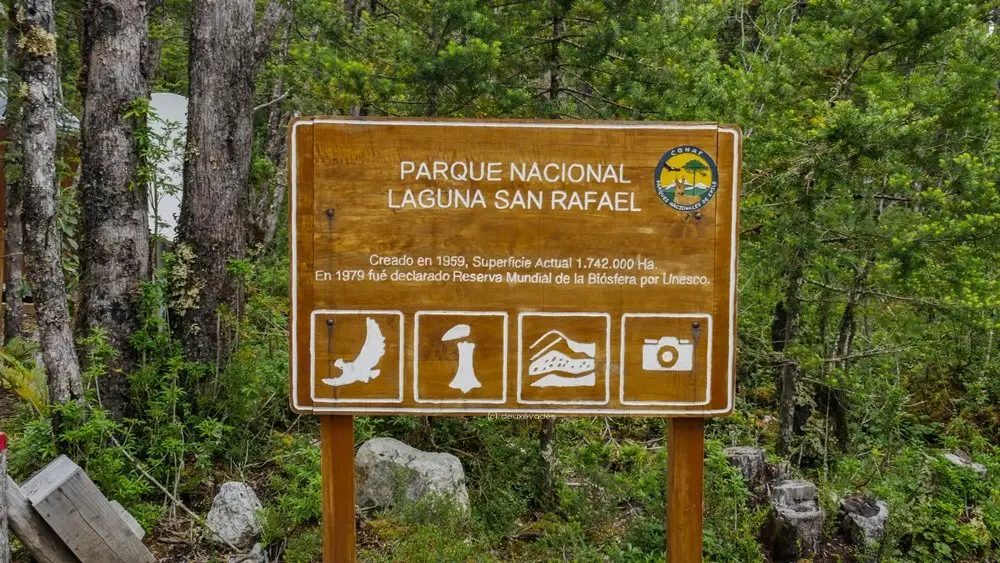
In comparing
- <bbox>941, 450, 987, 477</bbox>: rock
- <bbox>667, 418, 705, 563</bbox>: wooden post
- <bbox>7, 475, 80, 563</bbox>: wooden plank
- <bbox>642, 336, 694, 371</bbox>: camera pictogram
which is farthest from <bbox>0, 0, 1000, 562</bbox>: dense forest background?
<bbox>642, 336, 694, 371</bbox>: camera pictogram

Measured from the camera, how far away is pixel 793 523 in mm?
4805

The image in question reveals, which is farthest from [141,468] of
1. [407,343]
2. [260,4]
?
[260,4]

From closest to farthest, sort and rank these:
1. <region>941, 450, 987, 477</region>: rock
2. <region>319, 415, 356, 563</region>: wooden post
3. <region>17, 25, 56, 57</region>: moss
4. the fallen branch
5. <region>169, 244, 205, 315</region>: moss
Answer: <region>319, 415, 356, 563</region>: wooden post
<region>17, 25, 56, 57</region>: moss
the fallen branch
<region>169, 244, 205, 315</region>: moss
<region>941, 450, 987, 477</region>: rock

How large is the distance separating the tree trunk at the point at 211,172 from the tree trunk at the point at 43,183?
1.06 meters

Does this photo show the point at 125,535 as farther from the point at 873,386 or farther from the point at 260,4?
the point at 260,4

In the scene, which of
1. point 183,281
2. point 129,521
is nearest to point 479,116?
point 183,281

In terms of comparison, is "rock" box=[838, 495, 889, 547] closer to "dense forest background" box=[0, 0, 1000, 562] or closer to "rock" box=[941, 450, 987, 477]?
"dense forest background" box=[0, 0, 1000, 562]

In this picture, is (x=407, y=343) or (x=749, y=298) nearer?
(x=407, y=343)

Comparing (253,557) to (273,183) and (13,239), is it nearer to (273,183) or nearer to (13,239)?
(273,183)

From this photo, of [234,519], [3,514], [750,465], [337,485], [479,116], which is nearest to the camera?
[3,514]

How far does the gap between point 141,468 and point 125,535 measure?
103cm

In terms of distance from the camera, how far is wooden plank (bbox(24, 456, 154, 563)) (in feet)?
12.2

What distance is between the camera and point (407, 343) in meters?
3.38

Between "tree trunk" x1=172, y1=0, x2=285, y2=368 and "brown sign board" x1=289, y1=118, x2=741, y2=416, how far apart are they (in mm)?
2898
